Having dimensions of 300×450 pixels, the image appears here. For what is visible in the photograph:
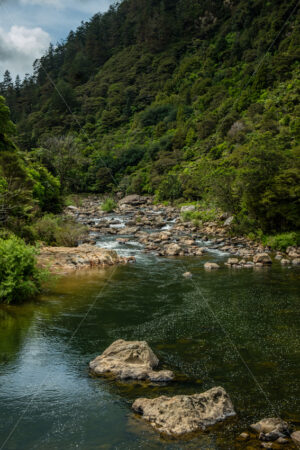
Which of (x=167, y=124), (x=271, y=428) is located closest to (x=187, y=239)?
(x=271, y=428)

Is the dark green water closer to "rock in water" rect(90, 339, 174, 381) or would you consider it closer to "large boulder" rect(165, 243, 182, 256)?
"rock in water" rect(90, 339, 174, 381)

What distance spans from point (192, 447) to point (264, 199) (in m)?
18.2

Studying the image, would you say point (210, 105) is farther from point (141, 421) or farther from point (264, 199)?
point (141, 421)

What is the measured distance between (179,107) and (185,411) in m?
81.4

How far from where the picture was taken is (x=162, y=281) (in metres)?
16.3

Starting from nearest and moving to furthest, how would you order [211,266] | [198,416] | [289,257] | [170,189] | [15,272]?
[198,416] < [15,272] < [211,266] < [289,257] < [170,189]

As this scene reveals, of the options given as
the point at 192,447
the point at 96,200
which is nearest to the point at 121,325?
the point at 192,447

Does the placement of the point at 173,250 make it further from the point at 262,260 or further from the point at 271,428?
the point at 271,428

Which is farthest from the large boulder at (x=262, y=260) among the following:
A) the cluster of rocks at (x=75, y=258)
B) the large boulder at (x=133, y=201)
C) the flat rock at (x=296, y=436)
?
the large boulder at (x=133, y=201)

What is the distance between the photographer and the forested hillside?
26817 millimetres

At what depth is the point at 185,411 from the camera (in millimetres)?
6031

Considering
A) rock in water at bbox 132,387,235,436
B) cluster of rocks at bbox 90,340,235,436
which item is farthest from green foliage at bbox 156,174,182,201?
rock in water at bbox 132,387,235,436

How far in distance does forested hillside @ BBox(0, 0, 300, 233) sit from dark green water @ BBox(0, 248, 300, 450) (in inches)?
419

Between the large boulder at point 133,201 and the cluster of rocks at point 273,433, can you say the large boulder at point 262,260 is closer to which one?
the cluster of rocks at point 273,433
